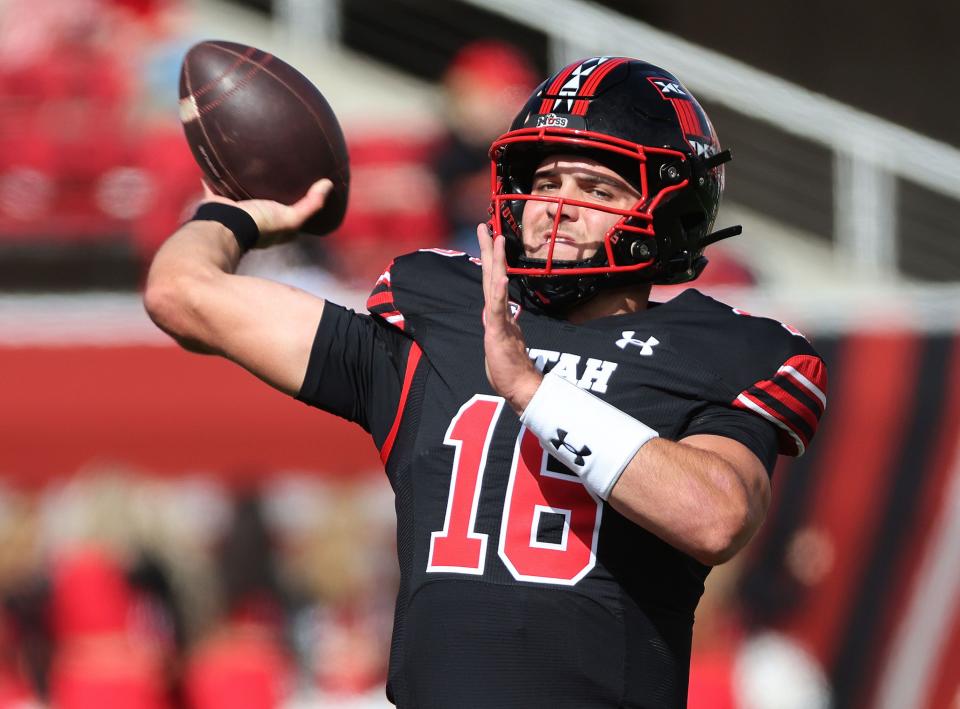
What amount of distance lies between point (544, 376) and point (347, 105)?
17.5 feet

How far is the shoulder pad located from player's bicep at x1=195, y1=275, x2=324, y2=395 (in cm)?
12

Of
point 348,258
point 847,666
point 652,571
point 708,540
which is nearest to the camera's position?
point 708,540

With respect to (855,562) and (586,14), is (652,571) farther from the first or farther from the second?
(586,14)

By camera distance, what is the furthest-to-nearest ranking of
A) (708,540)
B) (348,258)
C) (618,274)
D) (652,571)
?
(348,258) → (618,274) → (652,571) → (708,540)

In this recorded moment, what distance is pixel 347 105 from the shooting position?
700cm

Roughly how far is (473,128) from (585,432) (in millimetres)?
4605

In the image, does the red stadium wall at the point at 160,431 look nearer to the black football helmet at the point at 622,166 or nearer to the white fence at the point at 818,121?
the white fence at the point at 818,121

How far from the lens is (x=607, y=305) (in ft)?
7.20

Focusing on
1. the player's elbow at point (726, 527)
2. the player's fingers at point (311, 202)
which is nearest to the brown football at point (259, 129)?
the player's fingers at point (311, 202)

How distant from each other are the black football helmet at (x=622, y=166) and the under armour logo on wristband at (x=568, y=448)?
300 millimetres

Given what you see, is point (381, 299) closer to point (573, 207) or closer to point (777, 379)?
point (573, 207)

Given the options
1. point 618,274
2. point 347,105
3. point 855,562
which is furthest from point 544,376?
point 347,105

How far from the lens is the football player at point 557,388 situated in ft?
6.09

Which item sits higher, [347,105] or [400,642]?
[400,642]
